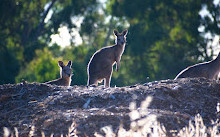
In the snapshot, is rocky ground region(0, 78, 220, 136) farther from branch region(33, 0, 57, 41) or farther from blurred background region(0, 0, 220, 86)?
branch region(33, 0, 57, 41)

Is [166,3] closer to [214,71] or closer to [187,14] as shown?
[187,14]

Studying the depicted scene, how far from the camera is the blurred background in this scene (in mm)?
26594

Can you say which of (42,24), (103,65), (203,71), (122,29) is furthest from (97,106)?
(42,24)

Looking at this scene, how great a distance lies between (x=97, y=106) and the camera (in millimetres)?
8172

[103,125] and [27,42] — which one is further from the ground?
[27,42]

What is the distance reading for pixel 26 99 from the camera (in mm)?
8969

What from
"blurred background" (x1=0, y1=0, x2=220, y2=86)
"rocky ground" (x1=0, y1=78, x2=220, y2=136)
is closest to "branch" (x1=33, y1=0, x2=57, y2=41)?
"blurred background" (x1=0, y1=0, x2=220, y2=86)

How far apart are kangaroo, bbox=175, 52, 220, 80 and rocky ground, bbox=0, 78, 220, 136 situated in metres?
2.32

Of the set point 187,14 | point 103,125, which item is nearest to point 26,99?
point 103,125

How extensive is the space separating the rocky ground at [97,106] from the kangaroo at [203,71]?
232cm

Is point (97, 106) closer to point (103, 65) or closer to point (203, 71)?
point (103, 65)

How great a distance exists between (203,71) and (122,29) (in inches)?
497

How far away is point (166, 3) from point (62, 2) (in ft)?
26.8

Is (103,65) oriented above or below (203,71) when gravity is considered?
above
